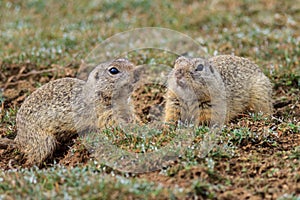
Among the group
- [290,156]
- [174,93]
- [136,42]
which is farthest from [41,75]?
[290,156]

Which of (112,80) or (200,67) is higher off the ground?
(200,67)

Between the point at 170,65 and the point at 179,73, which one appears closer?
the point at 179,73

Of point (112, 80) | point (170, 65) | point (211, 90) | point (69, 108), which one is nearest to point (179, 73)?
point (211, 90)

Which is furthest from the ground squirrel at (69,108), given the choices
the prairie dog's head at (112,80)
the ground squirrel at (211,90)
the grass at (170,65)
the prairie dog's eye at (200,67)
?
the prairie dog's eye at (200,67)

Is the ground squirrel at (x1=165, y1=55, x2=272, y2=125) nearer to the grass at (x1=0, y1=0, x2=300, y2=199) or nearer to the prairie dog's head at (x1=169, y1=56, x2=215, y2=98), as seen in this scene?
the prairie dog's head at (x1=169, y1=56, x2=215, y2=98)

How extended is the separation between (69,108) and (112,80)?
0.68 m

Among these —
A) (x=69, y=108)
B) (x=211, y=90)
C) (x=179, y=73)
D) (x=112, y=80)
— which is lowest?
(x=69, y=108)

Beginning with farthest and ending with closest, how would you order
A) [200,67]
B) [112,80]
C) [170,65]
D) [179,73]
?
[170,65] → [112,80] → [200,67] → [179,73]

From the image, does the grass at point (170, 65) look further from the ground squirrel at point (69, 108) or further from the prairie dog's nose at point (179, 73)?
the prairie dog's nose at point (179, 73)

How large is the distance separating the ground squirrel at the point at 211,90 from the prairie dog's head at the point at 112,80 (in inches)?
22.4

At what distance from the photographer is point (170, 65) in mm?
8531

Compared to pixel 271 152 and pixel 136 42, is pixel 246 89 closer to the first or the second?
pixel 271 152

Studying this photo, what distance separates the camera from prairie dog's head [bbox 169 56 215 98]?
20.8 feet

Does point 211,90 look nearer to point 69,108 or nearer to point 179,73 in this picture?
point 179,73
